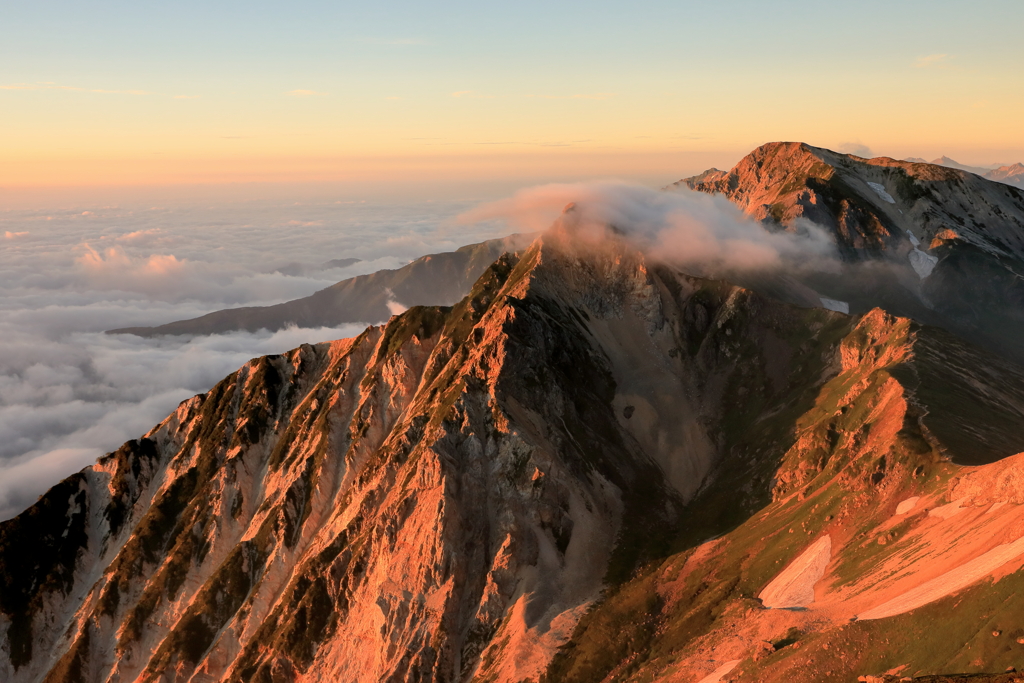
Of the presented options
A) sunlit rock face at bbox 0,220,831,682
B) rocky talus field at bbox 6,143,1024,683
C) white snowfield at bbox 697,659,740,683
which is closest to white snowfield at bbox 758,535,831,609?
rocky talus field at bbox 6,143,1024,683

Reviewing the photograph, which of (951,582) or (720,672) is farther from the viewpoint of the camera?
(720,672)

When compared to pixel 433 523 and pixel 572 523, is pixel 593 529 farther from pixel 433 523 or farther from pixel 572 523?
pixel 433 523

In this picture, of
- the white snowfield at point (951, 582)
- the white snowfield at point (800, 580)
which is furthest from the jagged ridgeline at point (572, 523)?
the white snowfield at point (951, 582)

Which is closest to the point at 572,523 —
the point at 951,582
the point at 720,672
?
the point at 720,672

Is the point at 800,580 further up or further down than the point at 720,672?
further up

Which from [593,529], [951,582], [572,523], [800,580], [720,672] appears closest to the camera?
[951,582]

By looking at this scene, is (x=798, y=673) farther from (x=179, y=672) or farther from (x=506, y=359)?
(x=179, y=672)

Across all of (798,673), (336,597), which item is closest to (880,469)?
(798,673)
